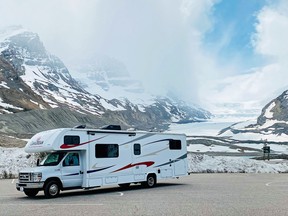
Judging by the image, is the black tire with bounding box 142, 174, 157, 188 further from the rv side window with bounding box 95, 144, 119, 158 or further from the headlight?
the headlight

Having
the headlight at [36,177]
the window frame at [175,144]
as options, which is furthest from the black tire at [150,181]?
the headlight at [36,177]

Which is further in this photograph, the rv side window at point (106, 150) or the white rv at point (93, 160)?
the rv side window at point (106, 150)

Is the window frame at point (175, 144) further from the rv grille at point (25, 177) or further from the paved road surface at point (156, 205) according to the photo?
the rv grille at point (25, 177)

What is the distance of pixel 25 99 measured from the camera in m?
163

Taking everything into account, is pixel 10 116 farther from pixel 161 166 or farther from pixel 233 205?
pixel 233 205

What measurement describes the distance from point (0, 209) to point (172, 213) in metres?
6.24

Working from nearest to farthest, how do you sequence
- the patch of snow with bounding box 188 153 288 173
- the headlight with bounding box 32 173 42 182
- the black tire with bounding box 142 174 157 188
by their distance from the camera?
the headlight with bounding box 32 173 42 182
the black tire with bounding box 142 174 157 188
the patch of snow with bounding box 188 153 288 173

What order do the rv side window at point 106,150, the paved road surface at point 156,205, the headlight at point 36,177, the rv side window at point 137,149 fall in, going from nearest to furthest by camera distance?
the paved road surface at point 156,205 → the headlight at point 36,177 → the rv side window at point 106,150 → the rv side window at point 137,149

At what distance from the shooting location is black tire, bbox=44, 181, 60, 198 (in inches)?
818

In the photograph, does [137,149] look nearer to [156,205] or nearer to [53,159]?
[53,159]

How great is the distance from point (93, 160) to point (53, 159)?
6.67 feet

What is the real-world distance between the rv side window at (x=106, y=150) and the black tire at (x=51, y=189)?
8.98 feet

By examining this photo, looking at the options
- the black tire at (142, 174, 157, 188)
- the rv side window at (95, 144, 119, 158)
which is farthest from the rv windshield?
the black tire at (142, 174, 157, 188)

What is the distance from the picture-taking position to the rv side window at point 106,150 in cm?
2316
